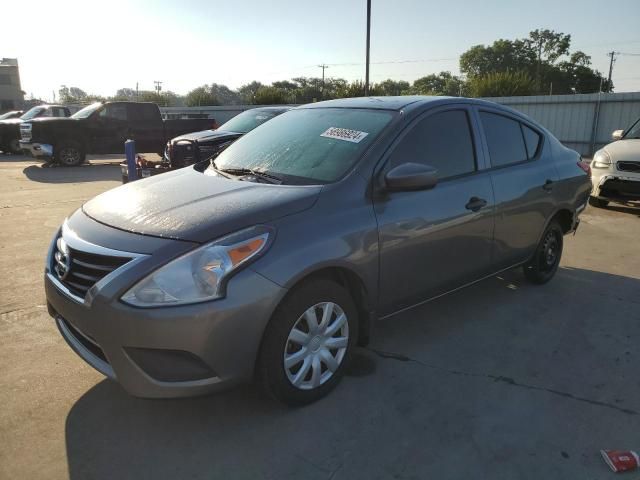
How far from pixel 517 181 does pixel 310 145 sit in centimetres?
181

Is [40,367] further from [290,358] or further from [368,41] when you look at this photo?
[368,41]

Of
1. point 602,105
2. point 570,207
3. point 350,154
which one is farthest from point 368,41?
point 350,154

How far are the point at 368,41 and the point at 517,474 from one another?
785 inches

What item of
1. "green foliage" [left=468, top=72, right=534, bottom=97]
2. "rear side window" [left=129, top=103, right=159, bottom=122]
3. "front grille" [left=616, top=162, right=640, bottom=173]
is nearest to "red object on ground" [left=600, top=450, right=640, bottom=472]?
"front grille" [left=616, top=162, right=640, bottom=173]

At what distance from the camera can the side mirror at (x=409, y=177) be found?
303cm

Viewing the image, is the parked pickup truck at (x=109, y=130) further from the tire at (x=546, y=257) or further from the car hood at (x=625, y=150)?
the tire at (x=546, y=257)

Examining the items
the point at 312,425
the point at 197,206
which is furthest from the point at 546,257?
the point at 197,206

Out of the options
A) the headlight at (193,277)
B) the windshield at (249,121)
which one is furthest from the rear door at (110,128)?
the headlight at (193,277)

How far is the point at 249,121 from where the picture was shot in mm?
10703

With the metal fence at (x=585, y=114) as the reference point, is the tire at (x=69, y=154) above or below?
below

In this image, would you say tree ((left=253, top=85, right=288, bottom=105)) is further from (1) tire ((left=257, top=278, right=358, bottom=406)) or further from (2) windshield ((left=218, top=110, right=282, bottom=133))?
(1) tire ((left=257, top=278, right=358, bottom=406))

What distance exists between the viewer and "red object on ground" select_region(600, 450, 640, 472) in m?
2.44

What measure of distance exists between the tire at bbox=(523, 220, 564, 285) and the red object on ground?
2420 mm

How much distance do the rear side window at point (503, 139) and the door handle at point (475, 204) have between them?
16.1 inches
